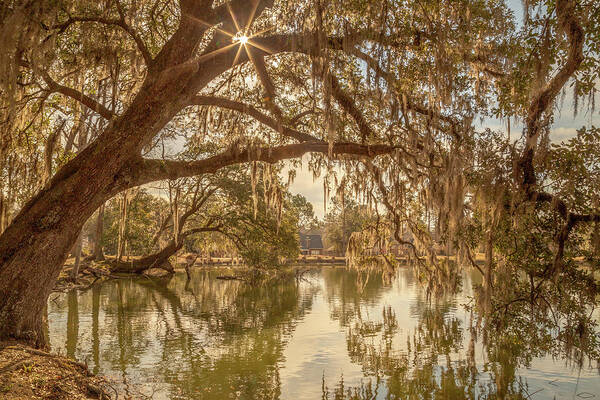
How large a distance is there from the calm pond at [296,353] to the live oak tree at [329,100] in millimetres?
1957

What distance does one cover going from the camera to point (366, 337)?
10141 millimetres

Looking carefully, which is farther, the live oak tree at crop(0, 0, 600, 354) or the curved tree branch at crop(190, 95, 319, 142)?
the curved tree branch at crop(190, 95, 319, 142)

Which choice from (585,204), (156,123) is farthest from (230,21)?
(585,204)

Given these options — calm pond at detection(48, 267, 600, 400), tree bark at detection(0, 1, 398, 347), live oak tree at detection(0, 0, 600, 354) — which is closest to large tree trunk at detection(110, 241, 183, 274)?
calm pond at detection(48, 267, 600, 400)

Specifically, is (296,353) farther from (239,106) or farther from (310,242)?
(310,242)

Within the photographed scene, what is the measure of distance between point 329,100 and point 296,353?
530cm

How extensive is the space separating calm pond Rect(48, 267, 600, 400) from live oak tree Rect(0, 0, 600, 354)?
1.96 metres

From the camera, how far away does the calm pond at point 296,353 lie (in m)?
6.55

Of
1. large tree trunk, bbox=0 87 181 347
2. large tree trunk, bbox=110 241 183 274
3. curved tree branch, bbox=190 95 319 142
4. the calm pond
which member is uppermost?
curved tree branch, bbox=190 95 319 142

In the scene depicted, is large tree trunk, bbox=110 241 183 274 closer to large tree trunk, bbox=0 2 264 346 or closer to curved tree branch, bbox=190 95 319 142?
curved tree branch, bbox=190 95 319 142

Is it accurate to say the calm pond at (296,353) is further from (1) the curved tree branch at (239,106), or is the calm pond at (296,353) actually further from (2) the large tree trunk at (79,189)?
(1) the curved tree branch at (239,106)

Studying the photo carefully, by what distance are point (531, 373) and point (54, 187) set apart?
7934 millimetres

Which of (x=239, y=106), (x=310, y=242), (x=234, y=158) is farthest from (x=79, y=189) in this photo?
(x=310, y=242)

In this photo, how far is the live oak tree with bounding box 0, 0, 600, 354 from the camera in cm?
495
